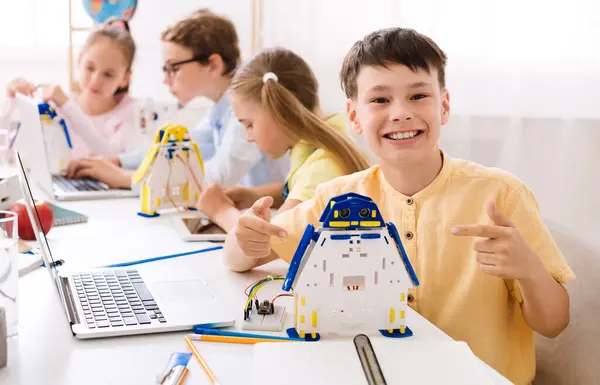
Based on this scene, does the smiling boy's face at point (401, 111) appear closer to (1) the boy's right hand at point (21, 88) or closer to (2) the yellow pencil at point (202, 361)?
(2) the yellow pencil at point (202, 361)

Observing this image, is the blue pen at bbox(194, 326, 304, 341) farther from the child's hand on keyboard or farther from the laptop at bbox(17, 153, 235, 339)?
the child's hand on keyboard

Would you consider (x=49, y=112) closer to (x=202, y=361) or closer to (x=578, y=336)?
(x=202, y=361)

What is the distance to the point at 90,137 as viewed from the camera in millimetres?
2682

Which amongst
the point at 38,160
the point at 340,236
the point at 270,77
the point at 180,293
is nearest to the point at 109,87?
the point at 38,160

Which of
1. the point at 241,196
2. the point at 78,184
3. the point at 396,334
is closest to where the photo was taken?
the point at 396,334

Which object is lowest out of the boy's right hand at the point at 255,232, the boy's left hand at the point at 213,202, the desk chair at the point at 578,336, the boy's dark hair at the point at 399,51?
the desk chair at the point at 578,336

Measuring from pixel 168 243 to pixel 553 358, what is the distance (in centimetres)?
84

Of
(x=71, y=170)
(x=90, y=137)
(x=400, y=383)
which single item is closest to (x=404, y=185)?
(x=400, y=383)

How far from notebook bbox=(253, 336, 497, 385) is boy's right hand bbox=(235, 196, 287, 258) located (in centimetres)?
28

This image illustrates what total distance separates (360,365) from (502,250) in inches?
11.4

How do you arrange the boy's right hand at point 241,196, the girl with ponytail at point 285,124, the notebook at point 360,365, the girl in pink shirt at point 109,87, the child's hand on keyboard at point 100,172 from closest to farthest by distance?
the notebook at point 360,365, the girl with ponytail at point 285,124, the boy's right hand at point 241,196, the child's hand on keyboard at point 100,172, the girl in pink shirt at point 109,87

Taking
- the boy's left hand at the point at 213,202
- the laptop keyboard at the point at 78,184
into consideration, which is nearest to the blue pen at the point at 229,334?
the boy's left hand at the point at 213,202

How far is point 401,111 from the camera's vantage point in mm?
1149

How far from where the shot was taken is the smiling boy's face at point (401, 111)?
3.80ft
